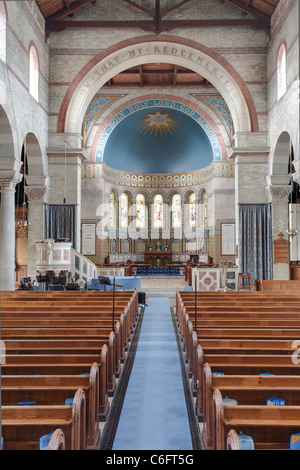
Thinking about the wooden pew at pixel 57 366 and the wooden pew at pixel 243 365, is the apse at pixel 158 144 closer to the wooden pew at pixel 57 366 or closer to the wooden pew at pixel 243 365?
the wooden pew at pixel 57 366

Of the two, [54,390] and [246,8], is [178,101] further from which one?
[54,390]

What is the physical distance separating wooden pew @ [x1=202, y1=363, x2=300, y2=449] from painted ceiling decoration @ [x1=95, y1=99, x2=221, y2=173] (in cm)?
1718

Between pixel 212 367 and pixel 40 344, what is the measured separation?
6.47 ft

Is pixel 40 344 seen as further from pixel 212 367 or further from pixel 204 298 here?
pixel 204 298

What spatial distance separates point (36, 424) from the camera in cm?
245

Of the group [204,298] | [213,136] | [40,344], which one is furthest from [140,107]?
[40,344]

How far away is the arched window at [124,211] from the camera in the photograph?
2272 cm

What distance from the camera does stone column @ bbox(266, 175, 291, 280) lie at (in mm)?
13923

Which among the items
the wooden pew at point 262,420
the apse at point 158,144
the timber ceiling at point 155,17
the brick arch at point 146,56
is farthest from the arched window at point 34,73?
the wooden pew at point 262,420

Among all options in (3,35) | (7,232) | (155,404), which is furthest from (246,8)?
(155,404)

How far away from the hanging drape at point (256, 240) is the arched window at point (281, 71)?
3961 millimetres

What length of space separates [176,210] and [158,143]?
410 centimetres
